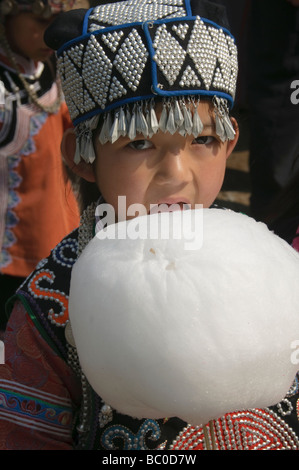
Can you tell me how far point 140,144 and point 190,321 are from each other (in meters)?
0.50

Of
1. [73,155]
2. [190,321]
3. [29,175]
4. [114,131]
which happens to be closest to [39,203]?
[29,175]

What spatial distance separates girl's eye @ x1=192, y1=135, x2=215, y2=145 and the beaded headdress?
0.10 ft

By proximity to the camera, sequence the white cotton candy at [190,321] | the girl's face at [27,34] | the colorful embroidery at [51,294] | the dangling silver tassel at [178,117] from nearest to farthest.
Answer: the white cotton candy at [190,321], the dangling silver tassel at [178,117], the colorful embroidery at [51,294], the girl's face at [27,34]

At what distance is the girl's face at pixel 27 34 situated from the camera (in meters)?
2.18

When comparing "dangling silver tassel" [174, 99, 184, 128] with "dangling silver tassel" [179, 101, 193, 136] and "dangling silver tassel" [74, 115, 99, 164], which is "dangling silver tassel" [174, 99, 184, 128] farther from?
"dangling silver tassel" [74, 115, 99, 164]

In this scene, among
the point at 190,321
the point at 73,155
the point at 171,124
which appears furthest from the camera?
the point at 73,155

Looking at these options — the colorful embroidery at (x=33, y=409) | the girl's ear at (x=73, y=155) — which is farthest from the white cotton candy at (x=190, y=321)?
the girl's ear at (x=73, y=155)

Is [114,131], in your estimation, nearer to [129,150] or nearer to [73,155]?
[129,150]

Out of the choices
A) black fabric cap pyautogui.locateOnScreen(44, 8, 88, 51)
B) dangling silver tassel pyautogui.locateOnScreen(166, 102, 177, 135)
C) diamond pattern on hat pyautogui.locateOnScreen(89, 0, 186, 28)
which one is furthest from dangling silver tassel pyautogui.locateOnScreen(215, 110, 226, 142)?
black fabric cap pyautogui.locateOnScreen(44, 8, 88, 51)

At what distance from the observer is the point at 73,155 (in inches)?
54.0

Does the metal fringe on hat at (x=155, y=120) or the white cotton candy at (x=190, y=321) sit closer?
the white cotton candy at (x=190, y=321)

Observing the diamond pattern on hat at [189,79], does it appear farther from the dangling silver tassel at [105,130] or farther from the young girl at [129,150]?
the dangling silver tassel at [105,130]

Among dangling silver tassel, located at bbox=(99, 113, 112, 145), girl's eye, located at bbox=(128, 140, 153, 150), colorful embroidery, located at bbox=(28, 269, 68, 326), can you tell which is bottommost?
colorful embroidery, located at bbox=(28, 269, 68, 326)

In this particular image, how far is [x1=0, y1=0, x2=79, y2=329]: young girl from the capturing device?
2.25 metres
